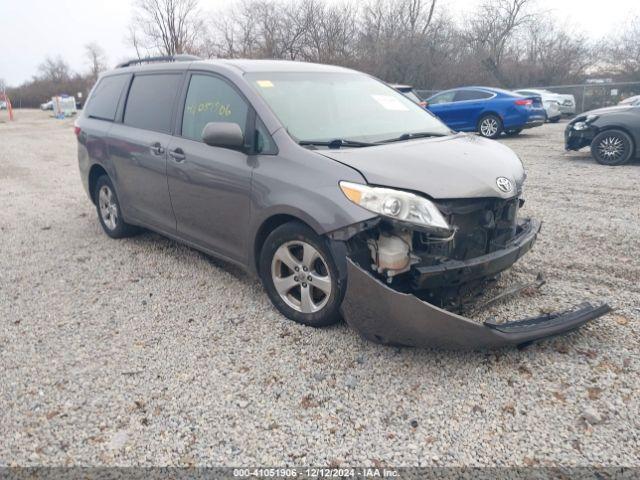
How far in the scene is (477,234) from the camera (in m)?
3.13

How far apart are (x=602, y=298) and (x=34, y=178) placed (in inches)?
406

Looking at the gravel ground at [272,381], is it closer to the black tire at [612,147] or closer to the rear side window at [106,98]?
the rear side window at [106,98]

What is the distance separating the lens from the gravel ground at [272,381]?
7.91 ft

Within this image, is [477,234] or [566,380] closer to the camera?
[566,380]

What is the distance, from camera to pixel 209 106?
13.4 feet

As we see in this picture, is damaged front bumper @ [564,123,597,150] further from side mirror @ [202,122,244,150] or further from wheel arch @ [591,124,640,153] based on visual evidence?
side mirror @ [202,122,244,150]

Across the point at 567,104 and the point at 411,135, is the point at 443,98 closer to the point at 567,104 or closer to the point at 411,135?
the point at 567,104

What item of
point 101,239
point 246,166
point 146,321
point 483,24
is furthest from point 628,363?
point 483,24

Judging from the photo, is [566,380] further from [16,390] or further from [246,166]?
[16,390]

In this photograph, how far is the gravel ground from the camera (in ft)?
7.91

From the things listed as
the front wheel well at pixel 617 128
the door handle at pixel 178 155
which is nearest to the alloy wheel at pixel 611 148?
the front wheel well at pixel 617 128

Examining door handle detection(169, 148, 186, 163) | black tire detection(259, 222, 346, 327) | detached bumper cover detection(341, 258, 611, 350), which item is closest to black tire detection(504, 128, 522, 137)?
door handle detection(169, 148, 186, 163)

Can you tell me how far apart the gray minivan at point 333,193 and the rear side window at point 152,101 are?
18mm

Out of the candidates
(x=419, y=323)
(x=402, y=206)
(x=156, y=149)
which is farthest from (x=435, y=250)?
(x=156, y=149)
